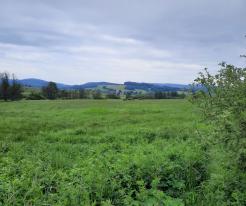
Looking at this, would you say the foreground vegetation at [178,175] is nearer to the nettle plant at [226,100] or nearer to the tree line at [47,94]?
the nettle plant at [226,100]

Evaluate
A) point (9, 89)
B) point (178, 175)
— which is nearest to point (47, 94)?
point (9, 89)

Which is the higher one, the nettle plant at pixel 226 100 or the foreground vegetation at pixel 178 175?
the nettle plant at pixel 226 100

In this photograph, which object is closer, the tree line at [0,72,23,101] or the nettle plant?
the nettle plant

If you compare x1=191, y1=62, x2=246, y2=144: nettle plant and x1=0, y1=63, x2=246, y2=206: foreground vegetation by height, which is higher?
x1=191, y1=62, x2=246, y2=144: nettle plant

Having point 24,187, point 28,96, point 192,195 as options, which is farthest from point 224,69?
point 28,96

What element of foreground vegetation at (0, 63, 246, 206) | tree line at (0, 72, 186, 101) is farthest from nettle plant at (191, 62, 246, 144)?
tree line at (0, 72, 186, 101)

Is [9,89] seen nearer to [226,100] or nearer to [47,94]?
[47,94]

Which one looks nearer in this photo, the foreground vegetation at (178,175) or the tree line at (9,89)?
the foreground vegetation at (178,175)

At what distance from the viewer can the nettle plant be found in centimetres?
540

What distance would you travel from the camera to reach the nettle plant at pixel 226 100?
213 inches


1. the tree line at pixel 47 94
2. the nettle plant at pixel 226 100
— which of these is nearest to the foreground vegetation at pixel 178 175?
the nettle plant at pixel 226 100

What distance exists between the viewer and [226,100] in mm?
5688

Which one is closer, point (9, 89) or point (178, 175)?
point (178, 175)

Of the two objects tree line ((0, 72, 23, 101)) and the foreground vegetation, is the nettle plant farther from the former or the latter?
tree line ((0, 72, 23, 101))
